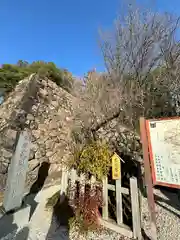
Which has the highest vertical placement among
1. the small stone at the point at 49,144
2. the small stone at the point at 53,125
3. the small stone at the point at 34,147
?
the small stone at the point at 53,125

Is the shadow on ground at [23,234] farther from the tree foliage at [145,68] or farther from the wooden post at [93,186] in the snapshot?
the tree foliage at [145,68]

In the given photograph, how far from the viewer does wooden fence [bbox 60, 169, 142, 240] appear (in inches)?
77.6

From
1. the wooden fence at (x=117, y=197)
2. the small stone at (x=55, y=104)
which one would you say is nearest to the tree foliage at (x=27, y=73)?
the small stone at (x=55, y=104)

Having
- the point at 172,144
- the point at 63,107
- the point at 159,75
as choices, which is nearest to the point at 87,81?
the point at 63,107

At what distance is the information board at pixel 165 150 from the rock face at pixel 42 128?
2.06 m

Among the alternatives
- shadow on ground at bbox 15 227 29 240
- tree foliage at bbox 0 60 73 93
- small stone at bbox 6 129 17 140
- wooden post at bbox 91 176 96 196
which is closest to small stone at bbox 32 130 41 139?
small stone at bbox 6 129 17 140

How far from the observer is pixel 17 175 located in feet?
7.27

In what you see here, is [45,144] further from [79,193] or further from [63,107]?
[79,193]

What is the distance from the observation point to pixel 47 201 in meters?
3.00

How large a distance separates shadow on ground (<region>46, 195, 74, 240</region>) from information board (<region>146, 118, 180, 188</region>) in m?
1.53

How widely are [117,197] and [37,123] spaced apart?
11.8ft

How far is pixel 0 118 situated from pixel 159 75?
6237 millimetres

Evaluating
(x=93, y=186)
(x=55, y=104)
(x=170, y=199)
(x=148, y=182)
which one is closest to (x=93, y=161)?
(x=93, y=186)

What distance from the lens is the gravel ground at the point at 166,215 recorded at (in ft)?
7.02
